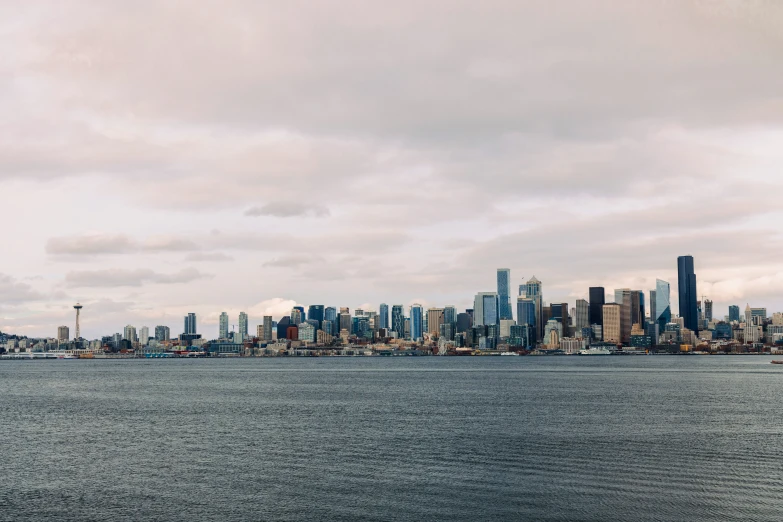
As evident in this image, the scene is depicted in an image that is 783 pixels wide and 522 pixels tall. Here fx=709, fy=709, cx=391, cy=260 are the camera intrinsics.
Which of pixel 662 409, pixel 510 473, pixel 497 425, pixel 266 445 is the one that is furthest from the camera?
pixel 662 409

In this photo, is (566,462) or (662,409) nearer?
(566,462)

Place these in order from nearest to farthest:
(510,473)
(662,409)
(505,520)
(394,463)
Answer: (505,520) < (510,473) < (394,463) < (662,409)

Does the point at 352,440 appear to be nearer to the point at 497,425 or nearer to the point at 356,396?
the point at 497,425

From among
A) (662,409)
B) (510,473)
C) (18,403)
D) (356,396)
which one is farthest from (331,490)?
(18,403)

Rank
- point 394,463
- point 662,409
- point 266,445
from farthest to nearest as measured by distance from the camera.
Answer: point 662,409 → point 266,445 → point 394,463

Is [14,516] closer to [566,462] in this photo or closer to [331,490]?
[331,490]

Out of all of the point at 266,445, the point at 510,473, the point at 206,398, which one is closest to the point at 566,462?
the point at 510,473
